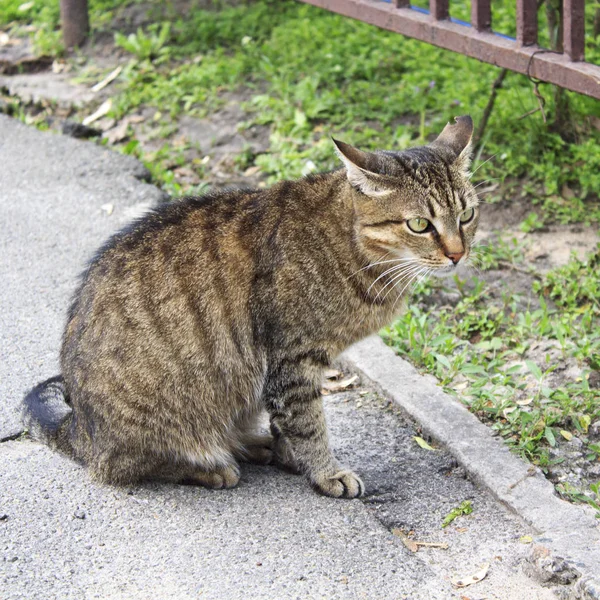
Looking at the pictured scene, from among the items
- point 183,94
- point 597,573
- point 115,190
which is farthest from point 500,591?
point 183,94

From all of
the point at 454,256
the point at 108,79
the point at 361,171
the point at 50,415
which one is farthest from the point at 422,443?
the point at 108,79

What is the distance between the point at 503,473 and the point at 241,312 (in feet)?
3.67

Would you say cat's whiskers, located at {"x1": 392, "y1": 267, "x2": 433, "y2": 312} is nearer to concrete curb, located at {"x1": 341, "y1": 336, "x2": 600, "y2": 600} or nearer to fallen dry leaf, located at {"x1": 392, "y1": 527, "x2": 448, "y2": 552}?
concrete curb, located at {"x1": 341, "y1": 336, "x2": 600, "y2": 600}

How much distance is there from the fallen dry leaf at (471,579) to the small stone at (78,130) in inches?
183

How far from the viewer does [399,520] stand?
3.37 metres

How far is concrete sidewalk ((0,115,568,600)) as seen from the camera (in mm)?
2979

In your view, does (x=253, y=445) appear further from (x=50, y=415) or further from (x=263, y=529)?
(x=50, y=415)

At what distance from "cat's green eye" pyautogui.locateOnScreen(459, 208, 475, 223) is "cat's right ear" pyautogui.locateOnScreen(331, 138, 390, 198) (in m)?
0.30

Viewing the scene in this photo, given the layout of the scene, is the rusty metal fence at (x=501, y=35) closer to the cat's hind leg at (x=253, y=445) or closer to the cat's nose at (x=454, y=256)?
the cat's nose at (x=454, y=256)

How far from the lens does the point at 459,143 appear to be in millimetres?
3633

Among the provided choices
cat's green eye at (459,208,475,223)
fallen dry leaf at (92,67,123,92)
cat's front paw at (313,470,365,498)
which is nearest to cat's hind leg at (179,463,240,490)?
cat's front paw at (313,470,365,498)

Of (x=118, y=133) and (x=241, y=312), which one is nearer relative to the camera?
(x=241, y=312)

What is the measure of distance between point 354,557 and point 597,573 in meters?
0.76

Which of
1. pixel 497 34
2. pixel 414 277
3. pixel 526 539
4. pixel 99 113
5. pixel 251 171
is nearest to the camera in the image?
pixel 526 539
